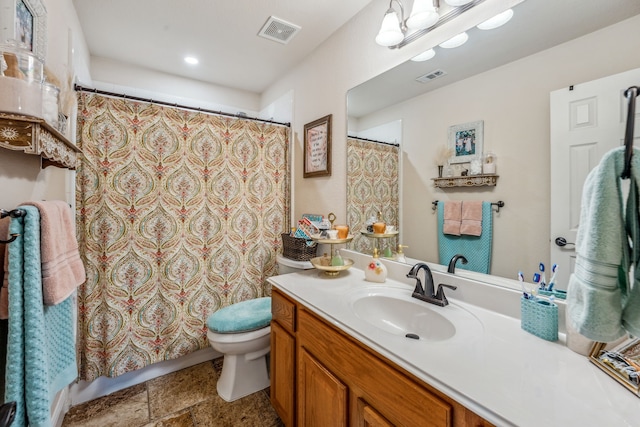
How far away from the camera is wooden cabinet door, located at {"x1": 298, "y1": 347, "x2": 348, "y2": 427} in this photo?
957 millimetres

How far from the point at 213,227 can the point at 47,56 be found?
1249mm

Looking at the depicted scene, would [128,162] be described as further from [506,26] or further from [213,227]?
[506,26]

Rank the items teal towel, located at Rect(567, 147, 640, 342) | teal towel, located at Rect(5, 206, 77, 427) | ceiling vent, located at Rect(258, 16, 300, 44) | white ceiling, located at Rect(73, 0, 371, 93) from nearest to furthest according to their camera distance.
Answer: teal towel, located at Rect(567, 147, 640, 342) < teal towel, located at Rect(5, 206, 77, 427) < white ceiling, located at Rect(73, 0, 371, 93) < ceiling vent, located at Rect(258, 16, 300, 44)

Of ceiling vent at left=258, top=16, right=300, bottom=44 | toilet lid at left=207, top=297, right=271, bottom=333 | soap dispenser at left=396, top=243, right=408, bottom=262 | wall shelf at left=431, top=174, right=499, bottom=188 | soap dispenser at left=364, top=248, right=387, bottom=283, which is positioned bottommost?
toilet lid at left=207, top=297, right=271, bottom=333

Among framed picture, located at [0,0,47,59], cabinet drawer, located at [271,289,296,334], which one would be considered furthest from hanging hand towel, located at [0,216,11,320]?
cabinet drawer, located at [271,289,296,334]

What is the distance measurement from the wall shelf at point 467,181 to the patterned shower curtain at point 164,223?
56.3 inches

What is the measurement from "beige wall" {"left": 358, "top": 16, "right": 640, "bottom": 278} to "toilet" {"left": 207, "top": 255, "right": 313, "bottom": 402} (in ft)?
4.36

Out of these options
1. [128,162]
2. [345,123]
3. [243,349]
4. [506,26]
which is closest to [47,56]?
[128,162]

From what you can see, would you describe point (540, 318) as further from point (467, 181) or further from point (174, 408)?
point (174, 408)

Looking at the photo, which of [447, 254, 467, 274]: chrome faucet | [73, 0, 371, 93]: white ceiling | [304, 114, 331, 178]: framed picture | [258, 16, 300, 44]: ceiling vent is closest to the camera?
[447, 254, 467, 274]: chrome faucet

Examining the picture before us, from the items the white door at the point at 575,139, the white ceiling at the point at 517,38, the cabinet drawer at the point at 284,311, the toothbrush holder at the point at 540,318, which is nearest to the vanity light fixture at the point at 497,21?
the white ceiling at the point at 517,38

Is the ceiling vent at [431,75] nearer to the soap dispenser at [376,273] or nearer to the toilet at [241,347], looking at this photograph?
the soap dispenser at [376,273]

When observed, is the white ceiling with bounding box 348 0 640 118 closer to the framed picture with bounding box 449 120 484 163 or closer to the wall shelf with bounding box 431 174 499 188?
the framed picture with bounding box 449 120 484 163

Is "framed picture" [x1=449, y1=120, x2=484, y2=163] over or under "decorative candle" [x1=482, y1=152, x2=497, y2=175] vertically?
over
